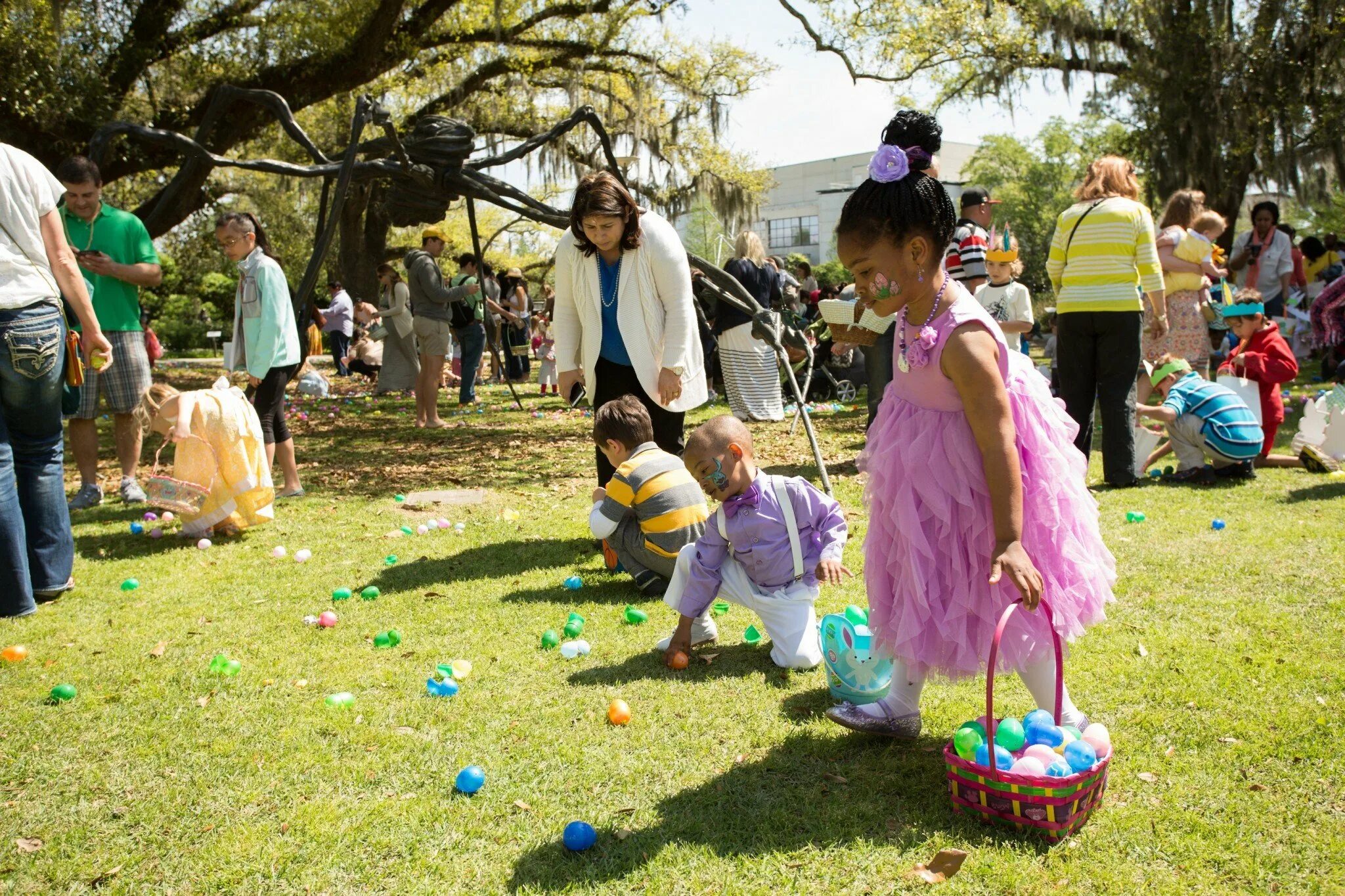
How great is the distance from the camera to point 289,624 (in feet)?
14.3

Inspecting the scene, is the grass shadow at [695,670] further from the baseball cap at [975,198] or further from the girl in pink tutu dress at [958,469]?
the baseball cap at [975,198]

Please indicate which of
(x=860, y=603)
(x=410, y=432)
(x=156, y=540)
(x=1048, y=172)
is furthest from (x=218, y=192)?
(x=1048, y=172)

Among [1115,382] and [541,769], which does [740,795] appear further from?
[1115,382]

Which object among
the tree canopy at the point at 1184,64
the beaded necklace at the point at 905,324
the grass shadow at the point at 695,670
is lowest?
the grass shadow at the point at 695,670

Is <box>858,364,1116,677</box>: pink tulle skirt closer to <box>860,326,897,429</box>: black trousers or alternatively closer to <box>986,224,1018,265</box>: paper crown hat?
<box>860,326,897,429</box>: black trousers

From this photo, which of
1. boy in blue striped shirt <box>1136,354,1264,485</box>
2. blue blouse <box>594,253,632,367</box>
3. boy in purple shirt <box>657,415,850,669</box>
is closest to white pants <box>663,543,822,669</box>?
boy in purple shirt <box>657,415,850,669</box>

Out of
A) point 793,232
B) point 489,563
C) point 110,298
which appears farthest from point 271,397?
point 793,232

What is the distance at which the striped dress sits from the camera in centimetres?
624

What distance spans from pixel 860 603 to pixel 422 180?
4684 millimetres

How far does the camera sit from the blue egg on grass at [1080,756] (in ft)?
7.82

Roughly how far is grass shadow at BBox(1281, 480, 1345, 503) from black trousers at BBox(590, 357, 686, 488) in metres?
3.78

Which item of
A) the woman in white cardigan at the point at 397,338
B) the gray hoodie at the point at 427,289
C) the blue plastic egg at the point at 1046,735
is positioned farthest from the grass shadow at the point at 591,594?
the woman in white cardigan at the point at 397,338

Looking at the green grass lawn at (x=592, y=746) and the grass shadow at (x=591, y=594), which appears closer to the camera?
the green grass lawn at (x=592, y=746)

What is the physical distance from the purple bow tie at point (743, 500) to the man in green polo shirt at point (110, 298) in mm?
4507
